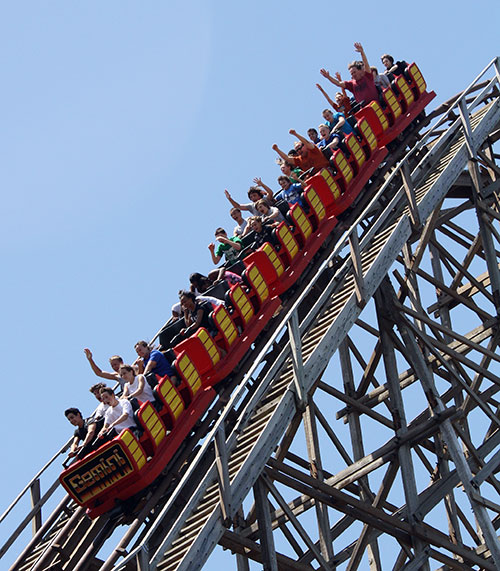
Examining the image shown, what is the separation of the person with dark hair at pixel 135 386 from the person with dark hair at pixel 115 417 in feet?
0.49

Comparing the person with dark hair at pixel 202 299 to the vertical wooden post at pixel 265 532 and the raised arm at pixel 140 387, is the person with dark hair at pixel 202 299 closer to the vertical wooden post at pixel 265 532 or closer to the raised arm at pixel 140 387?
the raised arm at pixel 140 387

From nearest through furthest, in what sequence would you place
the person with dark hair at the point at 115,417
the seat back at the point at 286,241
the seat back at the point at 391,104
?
the person with dark hair at the point at 115,417 < the seat back at the point at 286,241 < the seat back at the point at 391,104

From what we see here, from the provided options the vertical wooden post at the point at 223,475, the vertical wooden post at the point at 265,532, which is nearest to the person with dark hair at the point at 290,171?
the vertical wooden post at the point at 265,532

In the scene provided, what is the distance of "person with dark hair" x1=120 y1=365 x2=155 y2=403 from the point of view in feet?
36.8

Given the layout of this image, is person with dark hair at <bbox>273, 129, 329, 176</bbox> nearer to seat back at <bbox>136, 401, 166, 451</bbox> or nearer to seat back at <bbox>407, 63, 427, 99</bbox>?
seat back at <bbox>407, 63, 427, 99</bbox>

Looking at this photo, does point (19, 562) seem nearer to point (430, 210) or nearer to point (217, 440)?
point (217, 440)

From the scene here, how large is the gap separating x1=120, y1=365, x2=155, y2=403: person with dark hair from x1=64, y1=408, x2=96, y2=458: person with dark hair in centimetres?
44

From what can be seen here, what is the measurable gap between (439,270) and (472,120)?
185 centimetres

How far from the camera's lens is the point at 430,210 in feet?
42.2

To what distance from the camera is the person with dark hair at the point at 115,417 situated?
10.8 m

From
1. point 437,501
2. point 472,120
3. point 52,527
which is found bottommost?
point 437,501

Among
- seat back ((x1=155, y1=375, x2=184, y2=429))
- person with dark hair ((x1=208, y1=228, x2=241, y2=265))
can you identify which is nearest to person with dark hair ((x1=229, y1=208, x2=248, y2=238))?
person with dark hair ((x1=208, y1=228, x2=241, y2=265))

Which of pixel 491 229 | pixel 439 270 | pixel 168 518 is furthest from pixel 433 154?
pixel 168 518

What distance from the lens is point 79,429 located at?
464 inches
